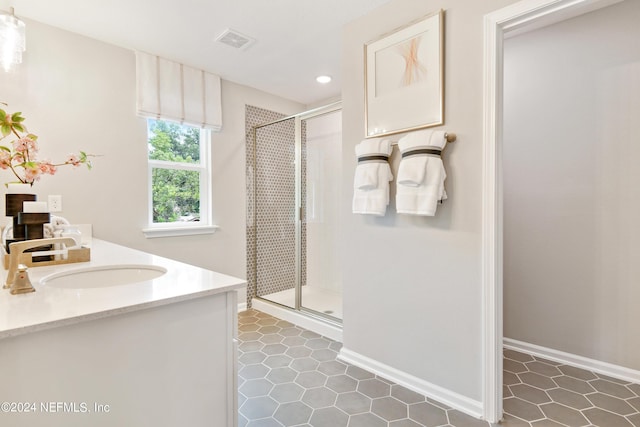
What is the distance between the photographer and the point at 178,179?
2.92m

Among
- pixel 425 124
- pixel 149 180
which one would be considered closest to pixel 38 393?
pixel 425 124

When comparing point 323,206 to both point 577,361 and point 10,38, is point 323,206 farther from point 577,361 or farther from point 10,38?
point 10,38

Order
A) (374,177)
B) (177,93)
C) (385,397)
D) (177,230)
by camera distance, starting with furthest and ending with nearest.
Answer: (177,230), (177,93), (374,177), (385,397)

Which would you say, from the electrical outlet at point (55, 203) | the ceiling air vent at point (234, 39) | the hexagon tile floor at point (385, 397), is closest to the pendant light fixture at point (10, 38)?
the electrical outlet at point (55, 203)

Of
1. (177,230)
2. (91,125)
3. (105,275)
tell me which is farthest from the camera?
(177,230)

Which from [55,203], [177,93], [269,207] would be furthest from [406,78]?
[55,203]

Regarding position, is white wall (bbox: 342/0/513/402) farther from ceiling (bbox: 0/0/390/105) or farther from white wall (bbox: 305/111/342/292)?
white wall (bbox: 305/111/342/292)

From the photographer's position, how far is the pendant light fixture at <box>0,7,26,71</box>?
1.42 metres

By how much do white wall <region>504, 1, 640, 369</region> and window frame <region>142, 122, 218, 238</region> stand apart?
8.62ft

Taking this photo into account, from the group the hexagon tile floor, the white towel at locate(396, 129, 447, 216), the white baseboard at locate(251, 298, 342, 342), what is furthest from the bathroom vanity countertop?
the white baseboard at locate(251, 298, 342, 342)

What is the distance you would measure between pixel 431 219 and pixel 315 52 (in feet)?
5.62

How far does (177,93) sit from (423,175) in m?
2.22

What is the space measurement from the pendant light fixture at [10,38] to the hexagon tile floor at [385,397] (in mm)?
2066

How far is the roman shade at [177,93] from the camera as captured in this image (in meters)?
2.54
